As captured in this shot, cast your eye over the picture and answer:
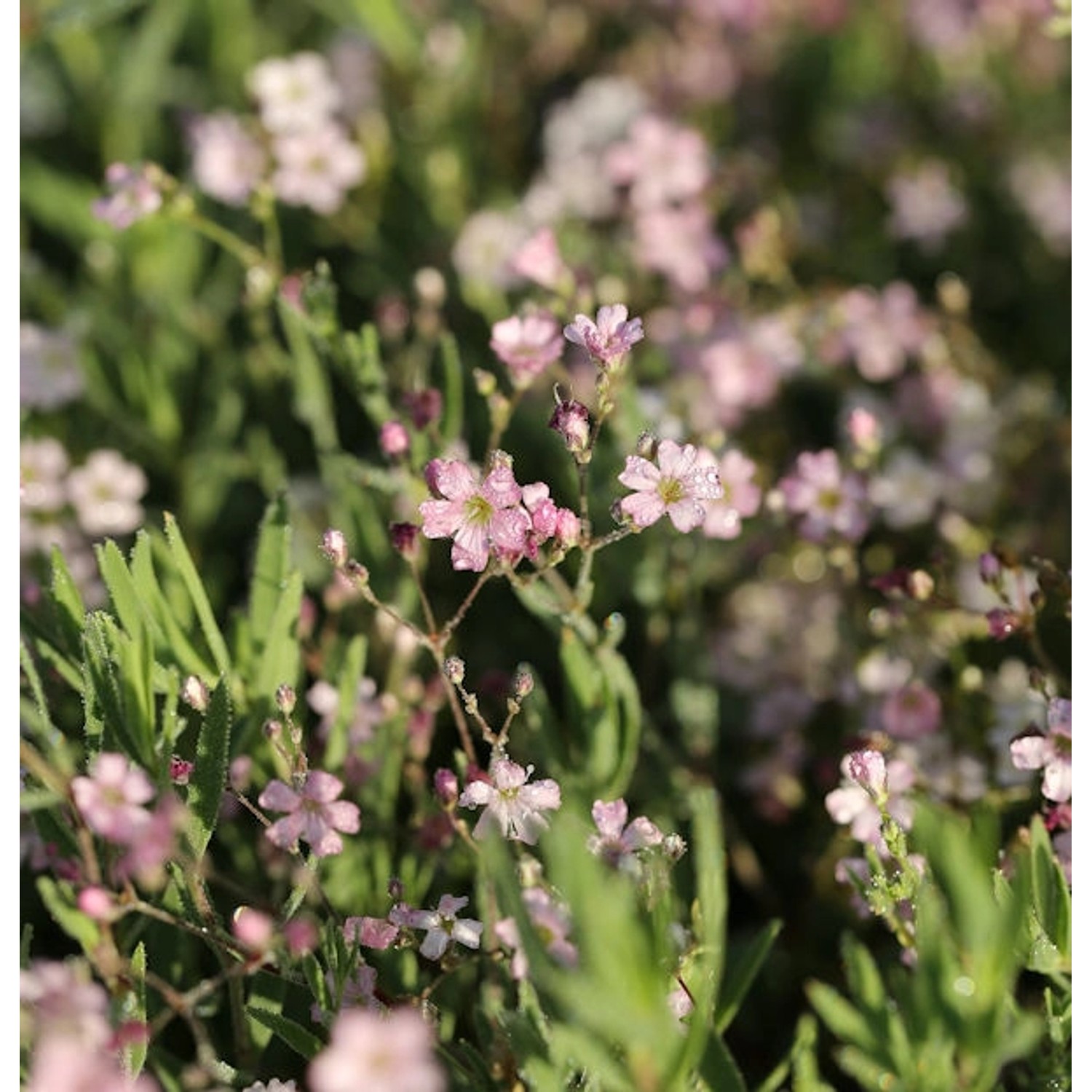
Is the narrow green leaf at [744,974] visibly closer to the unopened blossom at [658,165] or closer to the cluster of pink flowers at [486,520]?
the cluster of pink flowers at [486,520]

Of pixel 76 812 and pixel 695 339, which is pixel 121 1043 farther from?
pixel 695 339

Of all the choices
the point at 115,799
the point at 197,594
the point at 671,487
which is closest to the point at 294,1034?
the point at 115,799

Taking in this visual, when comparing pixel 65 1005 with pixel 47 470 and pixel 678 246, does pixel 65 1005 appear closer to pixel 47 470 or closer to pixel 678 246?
pixel 47 470

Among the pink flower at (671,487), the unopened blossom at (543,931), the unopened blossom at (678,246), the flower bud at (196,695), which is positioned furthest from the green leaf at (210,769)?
the unopened blossom at (678,246)

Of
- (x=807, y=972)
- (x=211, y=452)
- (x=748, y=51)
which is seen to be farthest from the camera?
(x=748, y=51)

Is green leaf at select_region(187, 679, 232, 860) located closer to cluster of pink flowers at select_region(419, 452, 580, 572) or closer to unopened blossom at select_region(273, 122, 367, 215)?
cluster of pink flowers at select_region(419, 452, 580, 572)
